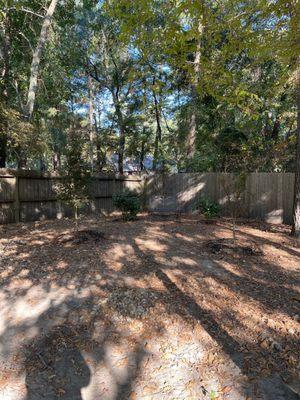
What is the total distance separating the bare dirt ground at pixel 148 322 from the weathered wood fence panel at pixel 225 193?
452 centimetres

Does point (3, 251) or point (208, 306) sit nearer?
point (208, 306)

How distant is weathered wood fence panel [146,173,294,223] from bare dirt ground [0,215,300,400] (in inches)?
178

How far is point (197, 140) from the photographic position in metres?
16.8

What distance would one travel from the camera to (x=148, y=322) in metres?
3.16

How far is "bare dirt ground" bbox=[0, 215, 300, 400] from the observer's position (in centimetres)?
242

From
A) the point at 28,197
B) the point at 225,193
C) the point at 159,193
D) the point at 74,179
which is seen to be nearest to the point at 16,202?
the point at 28,197

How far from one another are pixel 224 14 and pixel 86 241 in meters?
4.08

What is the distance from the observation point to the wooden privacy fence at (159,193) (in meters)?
8.40

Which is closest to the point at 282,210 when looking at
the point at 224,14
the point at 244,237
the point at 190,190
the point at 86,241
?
the point at 190,190

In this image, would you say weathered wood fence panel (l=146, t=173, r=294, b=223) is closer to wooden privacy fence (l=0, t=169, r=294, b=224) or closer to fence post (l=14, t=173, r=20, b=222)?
wooden privacy fence (l=0, t=169, r=294, b=224)

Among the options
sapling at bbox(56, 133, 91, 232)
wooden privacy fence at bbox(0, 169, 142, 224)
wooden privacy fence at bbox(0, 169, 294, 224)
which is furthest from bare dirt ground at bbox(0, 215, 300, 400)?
wooden privacy fence at bbox(0, 169, 142, 224)

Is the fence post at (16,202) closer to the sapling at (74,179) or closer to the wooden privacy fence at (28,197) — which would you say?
the wooden privacy fence at (28,197)

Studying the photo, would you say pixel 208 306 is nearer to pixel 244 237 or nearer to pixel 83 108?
pixel 244 237

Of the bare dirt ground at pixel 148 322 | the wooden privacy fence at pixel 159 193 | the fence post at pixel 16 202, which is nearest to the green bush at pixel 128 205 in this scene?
the wooden privacy fence at pixel 159 193
